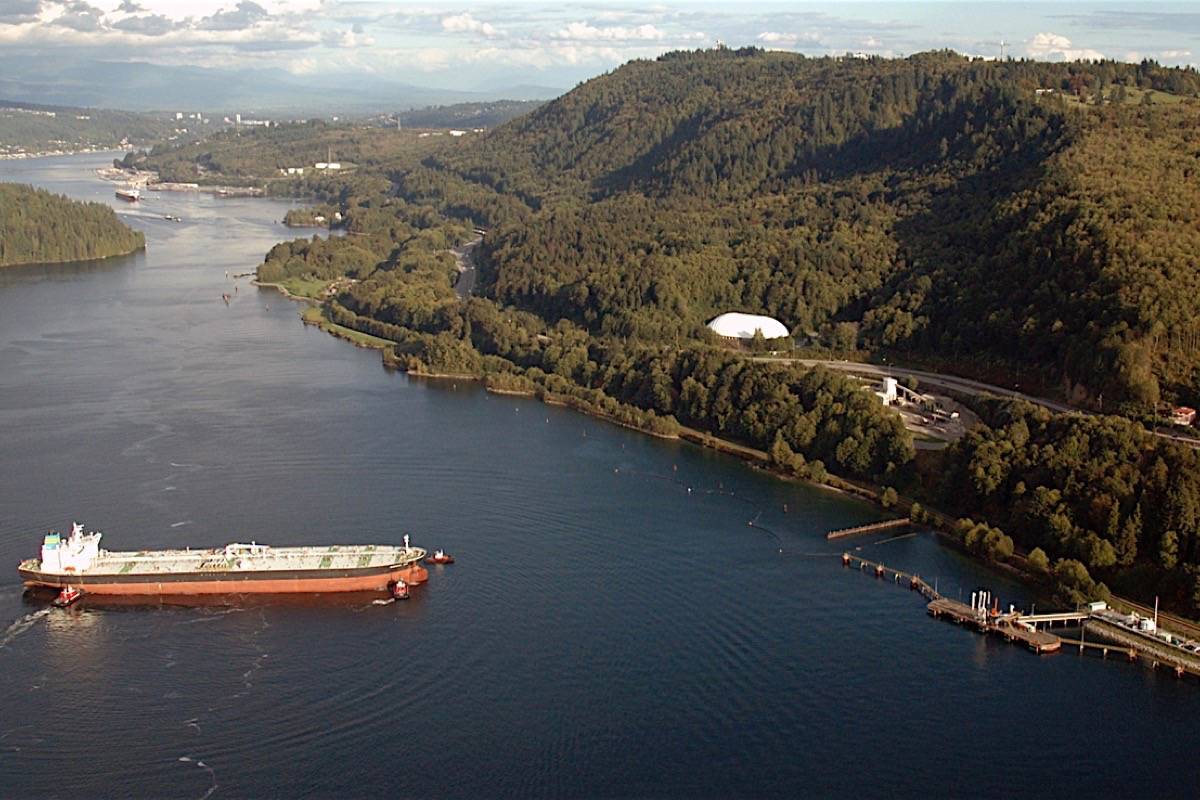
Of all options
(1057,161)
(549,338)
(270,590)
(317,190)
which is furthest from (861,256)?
(317,190)

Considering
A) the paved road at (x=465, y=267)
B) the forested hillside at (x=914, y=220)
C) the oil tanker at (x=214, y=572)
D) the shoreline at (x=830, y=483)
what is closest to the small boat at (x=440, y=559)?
the oil tanker at (x=214, y=572)

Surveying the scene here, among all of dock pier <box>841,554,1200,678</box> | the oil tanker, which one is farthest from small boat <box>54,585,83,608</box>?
dock pier <box>841,554,1200,678</box>

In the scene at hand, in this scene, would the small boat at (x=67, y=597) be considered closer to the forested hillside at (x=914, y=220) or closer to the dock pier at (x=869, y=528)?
the dock pier at (x=869, y=528)

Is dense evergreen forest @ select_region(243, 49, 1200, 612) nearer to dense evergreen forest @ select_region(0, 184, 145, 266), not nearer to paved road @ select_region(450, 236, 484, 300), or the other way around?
paved road @ select_region(450, 236, 484, 300)

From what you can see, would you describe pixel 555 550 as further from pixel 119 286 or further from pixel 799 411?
pixel 119 286

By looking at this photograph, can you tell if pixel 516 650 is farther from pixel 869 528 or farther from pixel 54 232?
pixel 54 232
